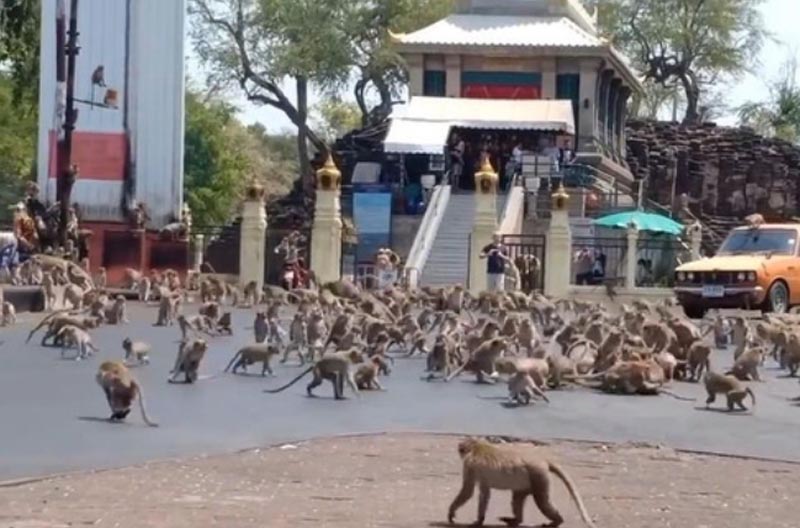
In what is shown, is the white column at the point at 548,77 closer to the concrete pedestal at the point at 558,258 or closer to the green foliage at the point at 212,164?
the concrete pedestal at the point at 558,258

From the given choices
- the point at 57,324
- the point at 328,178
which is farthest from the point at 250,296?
the point at 57,324

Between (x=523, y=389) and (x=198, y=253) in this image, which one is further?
(x=198, y=253)

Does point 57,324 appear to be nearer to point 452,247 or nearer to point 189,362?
point 189,362

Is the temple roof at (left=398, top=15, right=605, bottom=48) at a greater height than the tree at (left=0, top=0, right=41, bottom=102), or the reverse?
the temple roof at (left=398, top=15, right=605, bottom=48)

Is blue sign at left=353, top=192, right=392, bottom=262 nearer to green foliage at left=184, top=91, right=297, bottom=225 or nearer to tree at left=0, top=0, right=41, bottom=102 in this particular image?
tree at left=0, top=0, right=41, bottom=102

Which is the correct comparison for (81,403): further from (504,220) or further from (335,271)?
(504,220)

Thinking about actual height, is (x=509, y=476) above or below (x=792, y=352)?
above

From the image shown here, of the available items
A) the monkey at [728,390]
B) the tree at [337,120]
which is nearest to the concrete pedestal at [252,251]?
the monkey at [728,390]

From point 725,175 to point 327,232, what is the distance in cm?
3005

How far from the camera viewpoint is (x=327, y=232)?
3909cm

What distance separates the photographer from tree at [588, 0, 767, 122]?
78688 millimetres

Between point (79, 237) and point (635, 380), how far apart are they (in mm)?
19575

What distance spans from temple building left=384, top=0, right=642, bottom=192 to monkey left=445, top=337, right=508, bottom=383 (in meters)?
29.1

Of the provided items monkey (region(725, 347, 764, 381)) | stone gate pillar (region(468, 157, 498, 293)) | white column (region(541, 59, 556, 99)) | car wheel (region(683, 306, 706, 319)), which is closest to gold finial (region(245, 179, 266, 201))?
stone gate pillar (region(468, 157, 498, 293))
